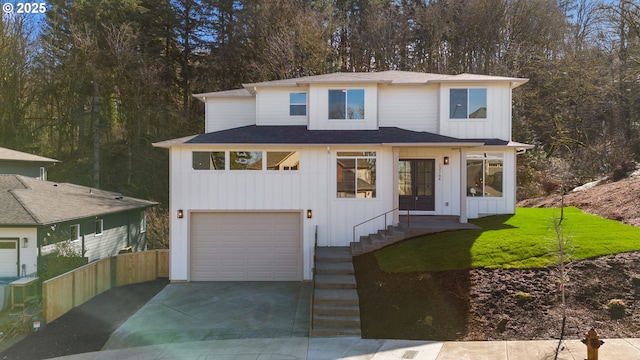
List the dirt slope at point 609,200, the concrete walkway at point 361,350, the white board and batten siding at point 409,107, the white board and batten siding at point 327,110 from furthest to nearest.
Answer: the white board and batten siding at point 409,107 → the white board and batten siding at point 327,110 → the dirt slope at point 609,200 → the concrete walkway at point 361,350

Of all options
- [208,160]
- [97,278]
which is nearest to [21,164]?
[97,278]

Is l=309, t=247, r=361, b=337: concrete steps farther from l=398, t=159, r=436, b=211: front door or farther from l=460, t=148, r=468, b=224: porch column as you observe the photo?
l=460, t=148, r=468, b=224: porch column

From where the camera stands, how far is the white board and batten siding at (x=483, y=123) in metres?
14.5

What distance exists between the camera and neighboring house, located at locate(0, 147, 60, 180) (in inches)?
742

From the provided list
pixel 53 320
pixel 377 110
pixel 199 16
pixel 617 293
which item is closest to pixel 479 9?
pixel 377 110

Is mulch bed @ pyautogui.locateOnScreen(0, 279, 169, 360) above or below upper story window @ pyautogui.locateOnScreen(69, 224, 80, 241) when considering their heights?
below

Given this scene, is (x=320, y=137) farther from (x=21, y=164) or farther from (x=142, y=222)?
(x=21, y=164)

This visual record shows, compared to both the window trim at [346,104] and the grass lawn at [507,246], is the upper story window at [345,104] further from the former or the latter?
the grass lawn at [507,246]

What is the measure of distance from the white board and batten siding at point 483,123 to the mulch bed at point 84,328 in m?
11.7

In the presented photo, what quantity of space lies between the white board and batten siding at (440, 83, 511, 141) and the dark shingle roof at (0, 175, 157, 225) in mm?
13750

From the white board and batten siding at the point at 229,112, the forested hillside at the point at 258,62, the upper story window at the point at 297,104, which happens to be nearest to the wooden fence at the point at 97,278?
the white board and batten siding at the point at 229,112

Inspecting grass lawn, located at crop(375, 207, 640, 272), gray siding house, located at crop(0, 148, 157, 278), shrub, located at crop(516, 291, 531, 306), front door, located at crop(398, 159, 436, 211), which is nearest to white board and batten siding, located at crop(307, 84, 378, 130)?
front door, located at crop(398, 159, 436, 211)

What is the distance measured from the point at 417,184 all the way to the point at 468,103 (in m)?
3.68

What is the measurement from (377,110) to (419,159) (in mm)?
2380
